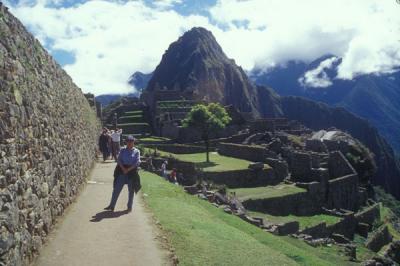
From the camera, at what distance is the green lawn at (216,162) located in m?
38.5

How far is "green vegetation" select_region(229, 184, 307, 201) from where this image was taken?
3247 centimetres

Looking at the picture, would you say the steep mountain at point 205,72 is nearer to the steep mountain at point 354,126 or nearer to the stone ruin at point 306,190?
the steep mountain at point 354,126

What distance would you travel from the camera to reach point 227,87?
179125 millimetres

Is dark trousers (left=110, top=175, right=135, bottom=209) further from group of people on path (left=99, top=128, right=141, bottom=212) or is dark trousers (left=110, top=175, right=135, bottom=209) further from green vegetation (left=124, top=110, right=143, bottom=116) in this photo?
green vegetation (left=124, top=110, right=143, bottom=116)

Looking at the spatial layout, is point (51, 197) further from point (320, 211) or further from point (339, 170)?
point (339, 170)

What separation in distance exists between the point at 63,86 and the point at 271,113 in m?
176

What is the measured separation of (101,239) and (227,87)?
16978 centimetres

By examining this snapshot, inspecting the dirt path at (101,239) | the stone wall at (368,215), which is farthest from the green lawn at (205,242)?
the stone wall at (368,215)

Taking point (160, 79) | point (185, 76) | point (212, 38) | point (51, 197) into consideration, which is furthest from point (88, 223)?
point (212, 38)

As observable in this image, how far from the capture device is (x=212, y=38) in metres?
200

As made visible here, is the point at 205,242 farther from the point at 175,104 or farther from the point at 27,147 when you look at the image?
the point at 175,104

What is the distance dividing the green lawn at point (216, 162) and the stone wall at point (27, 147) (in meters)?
24.7

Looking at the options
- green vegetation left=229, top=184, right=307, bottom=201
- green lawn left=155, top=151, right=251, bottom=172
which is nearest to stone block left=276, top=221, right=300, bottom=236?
green vegetation left=229, top=184, right=307, bottom=201

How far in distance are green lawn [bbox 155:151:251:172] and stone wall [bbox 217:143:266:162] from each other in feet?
2.60
